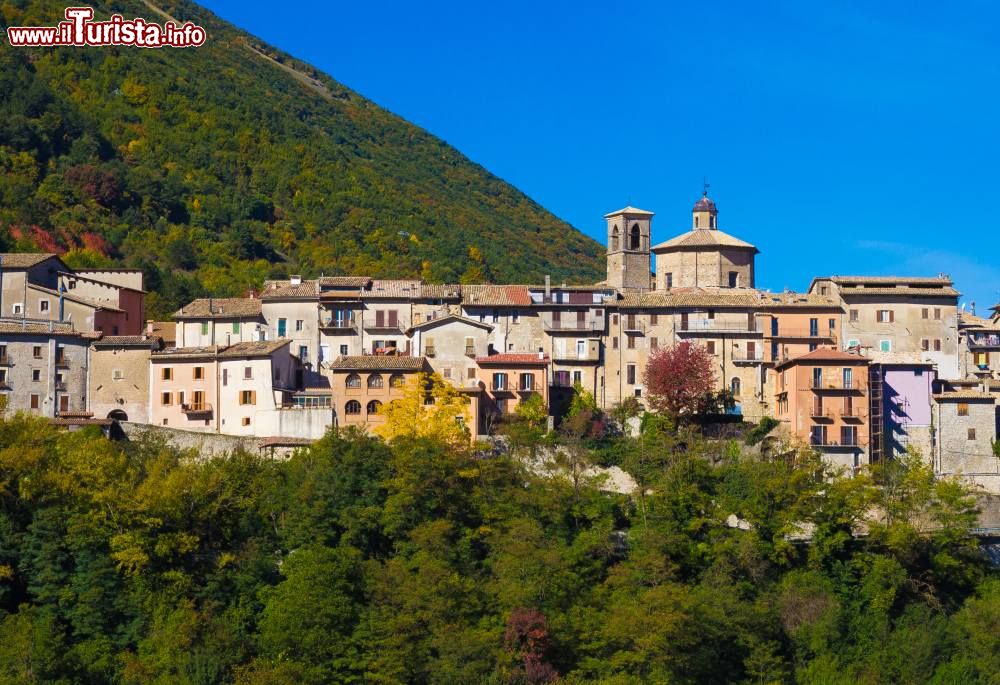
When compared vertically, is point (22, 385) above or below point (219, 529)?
above

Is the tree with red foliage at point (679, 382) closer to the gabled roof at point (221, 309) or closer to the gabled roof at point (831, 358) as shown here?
the gabled roof at point (831, 358)

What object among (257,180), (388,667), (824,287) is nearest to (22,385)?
(388,667)

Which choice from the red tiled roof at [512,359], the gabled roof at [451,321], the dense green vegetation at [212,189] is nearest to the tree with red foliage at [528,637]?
the red tiled roof at [512,359]

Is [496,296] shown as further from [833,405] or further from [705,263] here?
[833,405]

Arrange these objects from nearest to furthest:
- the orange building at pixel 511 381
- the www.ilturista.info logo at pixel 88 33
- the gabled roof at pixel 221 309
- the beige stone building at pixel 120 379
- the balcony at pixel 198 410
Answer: the balcony at pixel 198 410, the orange building at pixel 511 381, the beige stone building at pixel 120 379, the gabled roof at pixel 221 309, the www.ilturista.info logo at pixel 88 33

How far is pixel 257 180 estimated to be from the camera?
113000 mm

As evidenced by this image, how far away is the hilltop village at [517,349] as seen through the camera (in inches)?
2325

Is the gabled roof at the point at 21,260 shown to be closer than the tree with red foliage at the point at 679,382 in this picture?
No

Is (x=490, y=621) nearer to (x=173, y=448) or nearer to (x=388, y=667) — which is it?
(x=388, y=667)

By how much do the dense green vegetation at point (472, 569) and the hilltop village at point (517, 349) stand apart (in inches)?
138

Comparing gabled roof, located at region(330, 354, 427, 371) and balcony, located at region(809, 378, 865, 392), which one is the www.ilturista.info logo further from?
balcony, located at region(809, 378, 865, 392)

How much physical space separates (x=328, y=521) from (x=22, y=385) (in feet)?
48.9

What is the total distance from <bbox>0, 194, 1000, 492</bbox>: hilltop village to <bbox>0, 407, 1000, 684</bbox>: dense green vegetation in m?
3.50

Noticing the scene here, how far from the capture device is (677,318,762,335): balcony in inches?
2496
